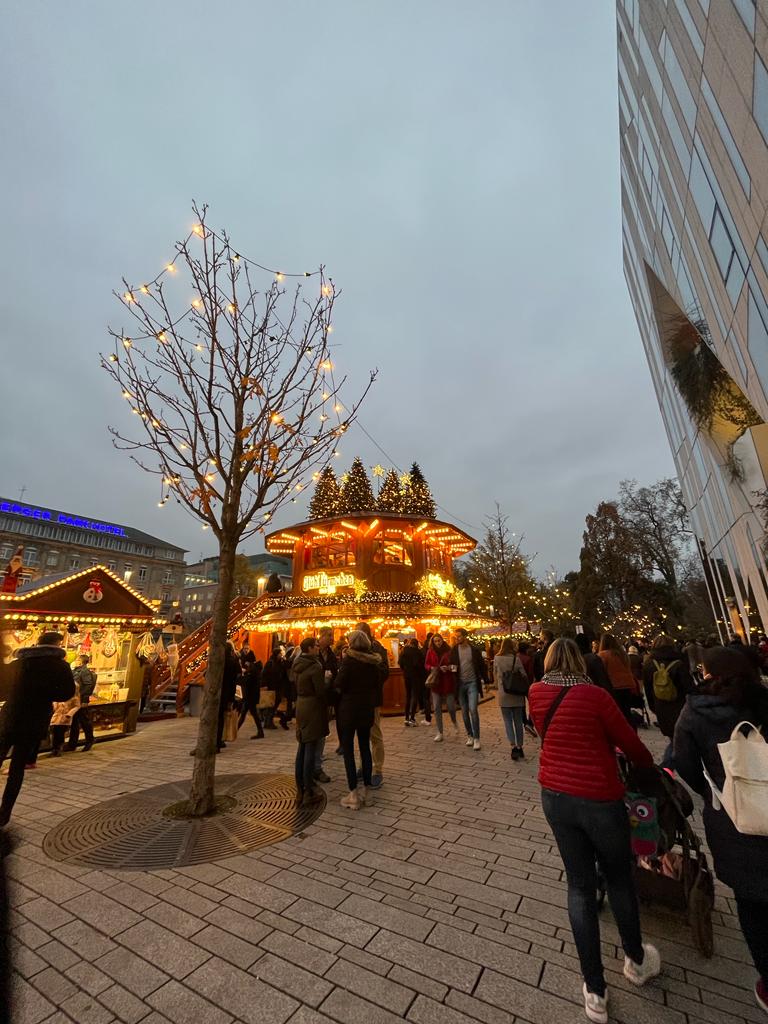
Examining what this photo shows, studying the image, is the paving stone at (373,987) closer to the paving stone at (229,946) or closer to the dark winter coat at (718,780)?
the paving stone at (229,946)

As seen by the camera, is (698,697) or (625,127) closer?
(698,697)

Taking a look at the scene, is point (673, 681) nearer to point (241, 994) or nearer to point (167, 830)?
point (241, 994)

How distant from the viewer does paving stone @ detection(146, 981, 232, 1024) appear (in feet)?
7.50

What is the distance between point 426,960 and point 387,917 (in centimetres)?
49

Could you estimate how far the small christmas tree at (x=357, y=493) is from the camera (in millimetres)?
21281

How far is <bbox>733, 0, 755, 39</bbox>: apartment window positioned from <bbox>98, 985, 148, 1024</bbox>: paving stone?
15.7 m

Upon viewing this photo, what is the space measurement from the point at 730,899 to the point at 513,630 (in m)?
19.8

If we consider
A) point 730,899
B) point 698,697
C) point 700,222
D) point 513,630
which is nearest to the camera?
point 698,697

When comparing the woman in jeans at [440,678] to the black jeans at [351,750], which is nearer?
the black jeans at [351,750]

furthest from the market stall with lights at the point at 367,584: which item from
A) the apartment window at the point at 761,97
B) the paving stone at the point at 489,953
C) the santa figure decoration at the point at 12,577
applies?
the apartment window at the point at 761,97

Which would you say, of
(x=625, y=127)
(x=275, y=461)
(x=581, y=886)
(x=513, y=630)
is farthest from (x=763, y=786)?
(x=625, y=127)

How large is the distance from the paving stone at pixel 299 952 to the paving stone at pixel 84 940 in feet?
3.54

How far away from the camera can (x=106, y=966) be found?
8.76ft

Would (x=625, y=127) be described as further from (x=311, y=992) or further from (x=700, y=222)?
(x=311, y=992)
